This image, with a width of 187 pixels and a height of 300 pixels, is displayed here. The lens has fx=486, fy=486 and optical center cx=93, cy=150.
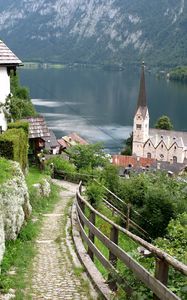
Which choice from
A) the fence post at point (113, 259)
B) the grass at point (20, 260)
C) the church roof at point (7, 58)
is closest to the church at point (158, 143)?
the church roof at point (7, 58)

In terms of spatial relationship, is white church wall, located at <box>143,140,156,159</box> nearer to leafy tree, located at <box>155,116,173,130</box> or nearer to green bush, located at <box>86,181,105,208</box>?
leafy tree, located at <box>155,116,173,130</box>

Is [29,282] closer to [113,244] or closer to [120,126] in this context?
[113,244]

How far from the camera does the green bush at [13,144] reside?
63.4 ft

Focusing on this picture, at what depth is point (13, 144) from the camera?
63.7 ft

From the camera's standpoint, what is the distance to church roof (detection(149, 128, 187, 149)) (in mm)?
96125

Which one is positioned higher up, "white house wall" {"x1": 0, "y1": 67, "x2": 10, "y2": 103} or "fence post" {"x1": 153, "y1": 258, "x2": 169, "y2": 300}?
"white house wall" {"x1": 0, "y1": 67, "x2": 10, "y2": 103}

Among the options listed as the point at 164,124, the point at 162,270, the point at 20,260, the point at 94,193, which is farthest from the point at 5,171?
→ the point at 164,124

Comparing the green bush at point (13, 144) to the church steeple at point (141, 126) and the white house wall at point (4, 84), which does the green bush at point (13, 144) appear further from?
the church steeple at point (141, 126)

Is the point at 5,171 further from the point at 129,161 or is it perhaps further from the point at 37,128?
the point at 129,161

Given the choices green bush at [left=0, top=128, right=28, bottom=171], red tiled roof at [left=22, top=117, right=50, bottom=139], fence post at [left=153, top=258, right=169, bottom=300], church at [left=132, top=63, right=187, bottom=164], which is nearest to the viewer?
fence post at [left=153, top=258, right=169, bottom=300]

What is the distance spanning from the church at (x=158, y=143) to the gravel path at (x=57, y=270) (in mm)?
82829

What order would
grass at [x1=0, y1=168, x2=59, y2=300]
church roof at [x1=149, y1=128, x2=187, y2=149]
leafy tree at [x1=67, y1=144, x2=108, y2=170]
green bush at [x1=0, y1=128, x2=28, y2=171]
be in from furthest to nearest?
Result: church roof at [x1=149, y1=128, x2=187, y2=149], leafy tree at [x1=67, y1=144, x2=108, y2=170], green bush at [x1=0, y1=128, x2=28, y2=171], grass at [x1=0, y1=168, x2=59, y2=300]

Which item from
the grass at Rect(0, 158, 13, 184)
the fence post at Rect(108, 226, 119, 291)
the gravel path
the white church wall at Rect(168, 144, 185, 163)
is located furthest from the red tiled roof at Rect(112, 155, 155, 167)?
the fence post at Rect(108, 226, 119, 291)

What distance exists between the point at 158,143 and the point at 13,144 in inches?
3185
